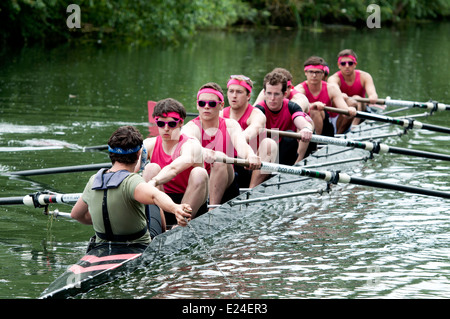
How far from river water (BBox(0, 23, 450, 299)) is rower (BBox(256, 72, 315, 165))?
0.72 meters

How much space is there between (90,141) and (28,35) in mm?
16047

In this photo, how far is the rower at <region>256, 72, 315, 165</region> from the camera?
9422 mm

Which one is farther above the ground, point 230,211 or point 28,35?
point 28,35

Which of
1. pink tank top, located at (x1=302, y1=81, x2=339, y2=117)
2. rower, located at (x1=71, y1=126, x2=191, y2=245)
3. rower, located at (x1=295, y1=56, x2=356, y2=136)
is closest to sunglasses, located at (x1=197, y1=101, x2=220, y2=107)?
rower, located at (x1=71, y1=126, x2=191, y2=245)

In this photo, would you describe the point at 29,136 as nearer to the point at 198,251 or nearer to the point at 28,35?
the point at 198,251

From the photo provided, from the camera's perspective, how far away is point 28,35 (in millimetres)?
26844

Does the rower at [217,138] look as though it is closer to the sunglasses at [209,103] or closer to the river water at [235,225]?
the sunglasses at [209,103]

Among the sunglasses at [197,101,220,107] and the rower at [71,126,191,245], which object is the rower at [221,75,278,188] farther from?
the rower at [71,126,191,245]

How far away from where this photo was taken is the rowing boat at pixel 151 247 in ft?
18.8

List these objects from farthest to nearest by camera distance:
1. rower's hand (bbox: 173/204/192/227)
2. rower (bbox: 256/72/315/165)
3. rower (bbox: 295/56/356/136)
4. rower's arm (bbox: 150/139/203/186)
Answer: rower (bbox: 295/56/356/136) → rower (bbox: 256/72/315/165) → rower's arm (bbox: 150/139/203/186) → rower's hand (bbox: 173/204/192/227)

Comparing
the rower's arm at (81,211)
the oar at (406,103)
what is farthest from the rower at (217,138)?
the oar at (406,103)
